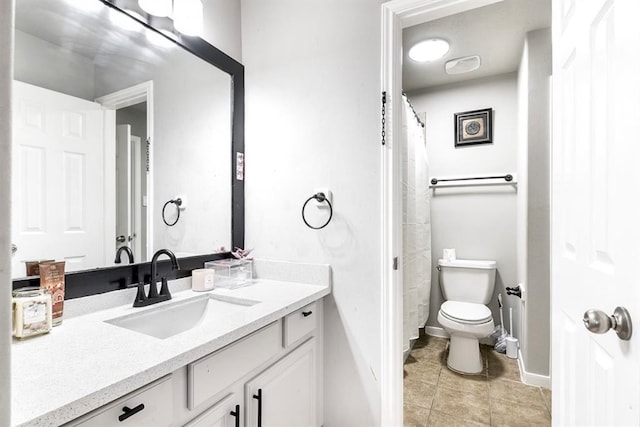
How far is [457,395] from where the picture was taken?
194cm

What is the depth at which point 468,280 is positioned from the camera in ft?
8.58

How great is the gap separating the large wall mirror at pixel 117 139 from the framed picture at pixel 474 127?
2.01m

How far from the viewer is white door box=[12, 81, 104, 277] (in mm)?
969

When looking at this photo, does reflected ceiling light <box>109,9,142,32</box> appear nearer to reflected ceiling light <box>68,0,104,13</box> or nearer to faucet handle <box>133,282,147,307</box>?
reflected ceiling light <box>68,0,104,13</box>

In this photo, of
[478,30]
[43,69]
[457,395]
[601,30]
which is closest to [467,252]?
[457,395]

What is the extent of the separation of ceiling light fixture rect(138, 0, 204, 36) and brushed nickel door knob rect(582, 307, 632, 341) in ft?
5.86

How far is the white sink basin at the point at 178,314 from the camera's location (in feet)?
3.59

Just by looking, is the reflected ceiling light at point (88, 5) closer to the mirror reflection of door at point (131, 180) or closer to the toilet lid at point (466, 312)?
the mirror reflection of door at point (131, 180)

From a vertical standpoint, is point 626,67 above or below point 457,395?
above

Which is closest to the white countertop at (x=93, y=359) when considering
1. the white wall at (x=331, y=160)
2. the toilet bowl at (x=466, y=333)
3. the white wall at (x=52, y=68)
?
the white wall at (x=331, y=160)

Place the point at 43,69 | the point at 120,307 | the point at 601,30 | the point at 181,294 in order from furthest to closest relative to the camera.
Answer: the point at 181,294
the point at 120,307
the point at 43,69
the point at 601,30

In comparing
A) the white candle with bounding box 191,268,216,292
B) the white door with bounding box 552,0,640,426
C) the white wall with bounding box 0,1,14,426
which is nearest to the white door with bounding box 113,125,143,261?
the white candle with bounding box 191,268,216,292

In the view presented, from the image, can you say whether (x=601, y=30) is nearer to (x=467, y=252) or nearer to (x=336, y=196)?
(x=336, y=196)

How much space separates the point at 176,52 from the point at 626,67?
159cm
